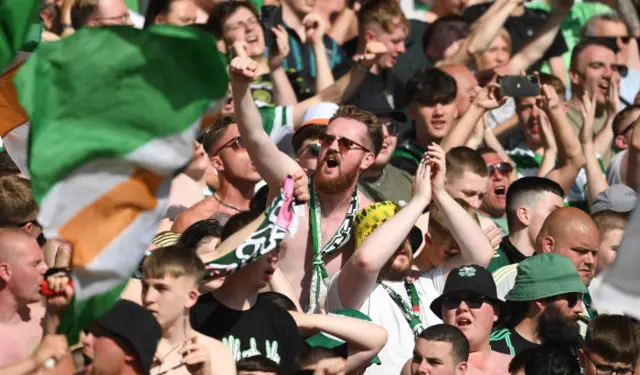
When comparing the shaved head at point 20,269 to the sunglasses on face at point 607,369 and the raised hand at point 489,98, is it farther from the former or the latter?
the raised hand at point 489,98

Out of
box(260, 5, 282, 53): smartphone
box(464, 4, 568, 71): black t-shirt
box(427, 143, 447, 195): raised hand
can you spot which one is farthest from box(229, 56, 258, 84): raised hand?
box(464, 4, 568, 71): black t-shirt

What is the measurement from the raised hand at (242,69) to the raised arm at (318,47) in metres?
3.19

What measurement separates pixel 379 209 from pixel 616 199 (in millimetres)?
2561

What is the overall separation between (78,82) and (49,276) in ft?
2.57

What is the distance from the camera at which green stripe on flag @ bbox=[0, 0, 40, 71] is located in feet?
22.2

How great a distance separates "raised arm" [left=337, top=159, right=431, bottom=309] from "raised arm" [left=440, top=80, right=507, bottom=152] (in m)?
2.36

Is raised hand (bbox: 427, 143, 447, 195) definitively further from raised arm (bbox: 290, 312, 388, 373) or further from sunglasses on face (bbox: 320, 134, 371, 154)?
raised arm (bbox: 290, 312, 388, 373)

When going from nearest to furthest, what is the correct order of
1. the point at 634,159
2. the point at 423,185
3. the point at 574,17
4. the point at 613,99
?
the point at 423,185, the point at 634,159, the point at 613,99, the point at 574,17

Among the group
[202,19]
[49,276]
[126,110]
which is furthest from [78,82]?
[202,19]

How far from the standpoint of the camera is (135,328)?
612cm

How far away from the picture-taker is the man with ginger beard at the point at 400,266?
25.8 ft

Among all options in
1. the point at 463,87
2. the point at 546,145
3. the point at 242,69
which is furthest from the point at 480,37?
the point at 242,69

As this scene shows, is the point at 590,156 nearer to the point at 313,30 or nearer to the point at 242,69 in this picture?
the point at 313,30

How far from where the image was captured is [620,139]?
11.4 metres
